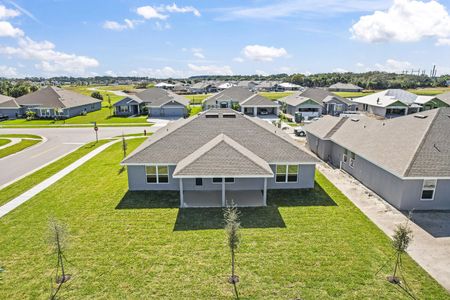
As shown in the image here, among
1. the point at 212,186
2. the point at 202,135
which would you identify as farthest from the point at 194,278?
the point at 202,135

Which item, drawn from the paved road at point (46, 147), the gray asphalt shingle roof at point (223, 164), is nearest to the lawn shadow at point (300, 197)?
the gray asphalt shingle roof at point (223, 164)

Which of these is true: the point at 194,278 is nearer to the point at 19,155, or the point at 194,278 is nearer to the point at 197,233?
the point at 197,233

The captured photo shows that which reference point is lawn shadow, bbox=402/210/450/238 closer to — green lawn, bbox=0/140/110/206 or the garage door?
green lawn, bbox=0/140/110/206

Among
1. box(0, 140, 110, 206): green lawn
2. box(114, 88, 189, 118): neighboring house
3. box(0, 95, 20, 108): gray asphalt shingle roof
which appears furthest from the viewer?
box(114, 88, 189, 118): neighboring house

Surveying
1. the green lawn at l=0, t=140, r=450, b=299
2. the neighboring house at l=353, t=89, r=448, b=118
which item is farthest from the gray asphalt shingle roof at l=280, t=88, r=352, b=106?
the green lawn at l=0, t=140, r=450, b=299

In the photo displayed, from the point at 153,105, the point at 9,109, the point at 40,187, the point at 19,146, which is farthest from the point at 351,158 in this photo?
the point at 9,109

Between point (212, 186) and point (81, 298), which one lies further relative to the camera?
point (212, 186)

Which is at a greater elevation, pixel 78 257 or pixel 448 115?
pixel 448 115
